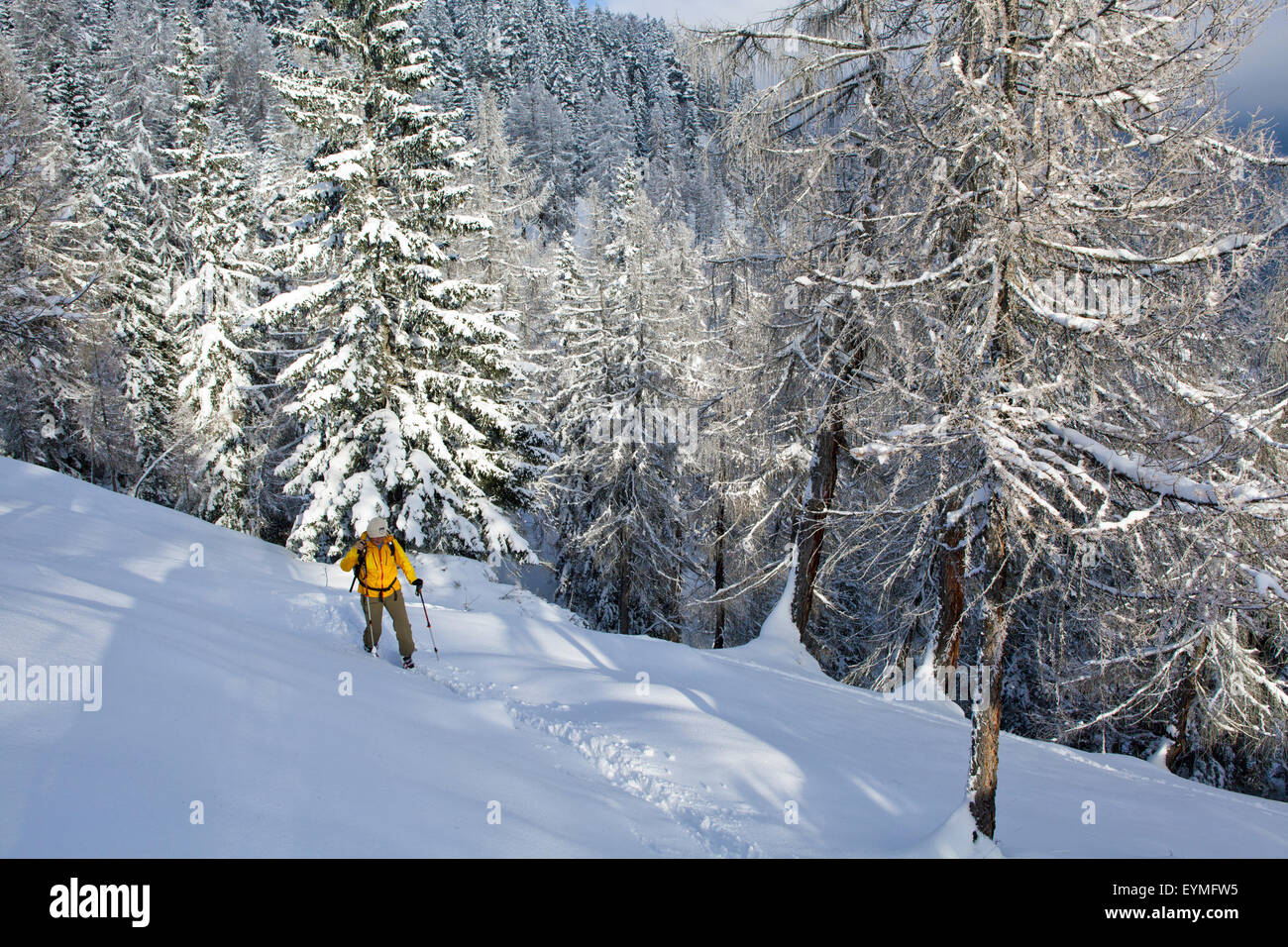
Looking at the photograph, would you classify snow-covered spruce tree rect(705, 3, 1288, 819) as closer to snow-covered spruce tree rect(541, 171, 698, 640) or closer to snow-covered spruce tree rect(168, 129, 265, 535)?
snow-covered spruce tree rect(541, 171, 698, 640)

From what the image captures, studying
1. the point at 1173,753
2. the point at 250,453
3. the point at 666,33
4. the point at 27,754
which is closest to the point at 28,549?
the point at 27,754

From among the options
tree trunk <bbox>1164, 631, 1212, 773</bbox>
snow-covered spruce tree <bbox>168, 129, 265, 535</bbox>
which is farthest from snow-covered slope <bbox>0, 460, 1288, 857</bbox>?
snow-covered spruce tree <bbox>168, 129, 265, 535</bbox>

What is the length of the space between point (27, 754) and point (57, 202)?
55.1 ft

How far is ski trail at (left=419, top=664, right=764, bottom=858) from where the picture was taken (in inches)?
193

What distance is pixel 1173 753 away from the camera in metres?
12.6

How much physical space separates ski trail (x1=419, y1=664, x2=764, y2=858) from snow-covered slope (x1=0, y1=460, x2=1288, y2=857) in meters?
0.03

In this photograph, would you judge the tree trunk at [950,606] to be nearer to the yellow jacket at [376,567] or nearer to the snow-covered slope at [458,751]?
the snow-covered slope at [458,751]

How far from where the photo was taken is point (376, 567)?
8.11 m

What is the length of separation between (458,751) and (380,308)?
407 inches

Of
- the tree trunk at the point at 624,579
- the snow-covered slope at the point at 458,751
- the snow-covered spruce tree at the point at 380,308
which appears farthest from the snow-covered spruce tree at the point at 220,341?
the tree trunk at the point at 624,579

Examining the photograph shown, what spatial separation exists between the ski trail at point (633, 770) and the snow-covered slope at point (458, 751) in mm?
29

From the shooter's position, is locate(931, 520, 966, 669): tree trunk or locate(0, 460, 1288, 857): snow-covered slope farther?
locate(931, 520, 966, 669): tree trunk

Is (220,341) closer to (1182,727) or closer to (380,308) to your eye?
(380,308)
